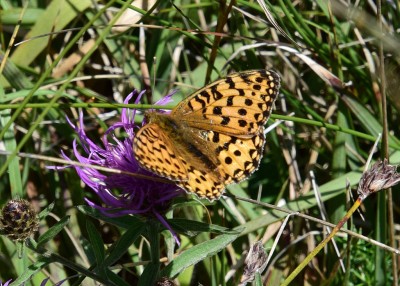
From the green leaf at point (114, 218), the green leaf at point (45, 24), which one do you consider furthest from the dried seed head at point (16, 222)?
the green leaf at point (45, 24)

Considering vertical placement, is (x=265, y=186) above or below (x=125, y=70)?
below

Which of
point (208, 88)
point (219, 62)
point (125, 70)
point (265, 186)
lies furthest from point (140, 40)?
point (208, 88)

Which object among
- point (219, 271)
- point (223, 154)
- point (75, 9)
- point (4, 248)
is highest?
point (75, 9)

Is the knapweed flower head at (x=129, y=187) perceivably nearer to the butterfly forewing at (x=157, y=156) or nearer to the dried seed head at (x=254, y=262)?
the butterfly forewing at (x=157, y=156)

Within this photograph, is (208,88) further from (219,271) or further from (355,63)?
(355,63)

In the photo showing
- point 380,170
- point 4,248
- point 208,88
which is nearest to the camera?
point 380,170

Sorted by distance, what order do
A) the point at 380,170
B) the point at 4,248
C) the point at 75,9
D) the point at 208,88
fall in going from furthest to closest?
the point at 75,9, the point at 4,248, the point at 208,88, the point at 380,170

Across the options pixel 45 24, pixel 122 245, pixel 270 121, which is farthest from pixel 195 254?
pixel 45 24
